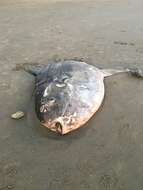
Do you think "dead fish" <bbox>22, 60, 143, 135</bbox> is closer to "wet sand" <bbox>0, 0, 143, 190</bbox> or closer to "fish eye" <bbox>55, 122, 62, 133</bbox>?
"fish eye" <bbox>55, 122, 62, 133</bbox>

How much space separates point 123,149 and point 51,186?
0.78 metres

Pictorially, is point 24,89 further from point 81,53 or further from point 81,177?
point 81,177

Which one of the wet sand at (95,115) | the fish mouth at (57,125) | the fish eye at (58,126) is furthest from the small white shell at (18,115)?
the fish eye at (58,126)

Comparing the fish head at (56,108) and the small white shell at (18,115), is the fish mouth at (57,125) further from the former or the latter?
the small white shell at (18,115)

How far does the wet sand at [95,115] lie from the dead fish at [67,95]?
12cm

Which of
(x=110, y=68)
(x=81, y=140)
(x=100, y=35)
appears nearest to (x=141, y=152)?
(x=81, y=140)

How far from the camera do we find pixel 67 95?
11.9ft

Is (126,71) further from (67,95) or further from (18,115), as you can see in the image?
(18,115)

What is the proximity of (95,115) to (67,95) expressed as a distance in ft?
1.29

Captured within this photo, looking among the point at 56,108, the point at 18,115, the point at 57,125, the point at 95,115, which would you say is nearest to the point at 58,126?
the point at 57,125

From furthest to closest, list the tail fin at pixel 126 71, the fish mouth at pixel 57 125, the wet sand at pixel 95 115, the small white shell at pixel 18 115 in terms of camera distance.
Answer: the tail fin at pixel 126 71 → the small white shell at pixel 18 115 → the fish mouth at pixel 57 125 → the wet sand at pixel 95 115

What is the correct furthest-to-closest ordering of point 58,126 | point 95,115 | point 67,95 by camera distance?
point 95,115, point 67,95, point 58,126

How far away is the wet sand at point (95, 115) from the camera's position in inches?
121

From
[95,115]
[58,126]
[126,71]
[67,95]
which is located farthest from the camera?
[126,71]
